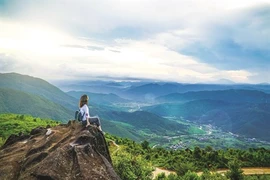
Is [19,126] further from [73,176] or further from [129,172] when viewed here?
[73,176]

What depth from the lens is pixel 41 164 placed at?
14461mm

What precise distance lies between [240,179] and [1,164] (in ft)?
79.9

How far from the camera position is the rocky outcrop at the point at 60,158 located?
14031 mm

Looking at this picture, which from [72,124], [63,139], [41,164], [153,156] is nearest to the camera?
[41,164]

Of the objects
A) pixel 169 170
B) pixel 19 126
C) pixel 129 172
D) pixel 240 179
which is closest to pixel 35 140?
pixel 129 172

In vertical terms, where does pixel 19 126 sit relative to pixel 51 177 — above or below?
below

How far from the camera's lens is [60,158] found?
48.1ft

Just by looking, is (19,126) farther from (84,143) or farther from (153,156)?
(84,143)

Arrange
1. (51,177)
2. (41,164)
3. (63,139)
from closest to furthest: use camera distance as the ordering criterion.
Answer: (51,177) < (41,164) < (63,139)

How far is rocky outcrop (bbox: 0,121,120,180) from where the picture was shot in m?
14.0

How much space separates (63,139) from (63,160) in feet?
10.9

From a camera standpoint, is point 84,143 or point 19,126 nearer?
point 84,143

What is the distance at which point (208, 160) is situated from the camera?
4519 centimetres

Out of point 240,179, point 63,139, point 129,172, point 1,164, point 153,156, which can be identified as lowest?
point 153,156
